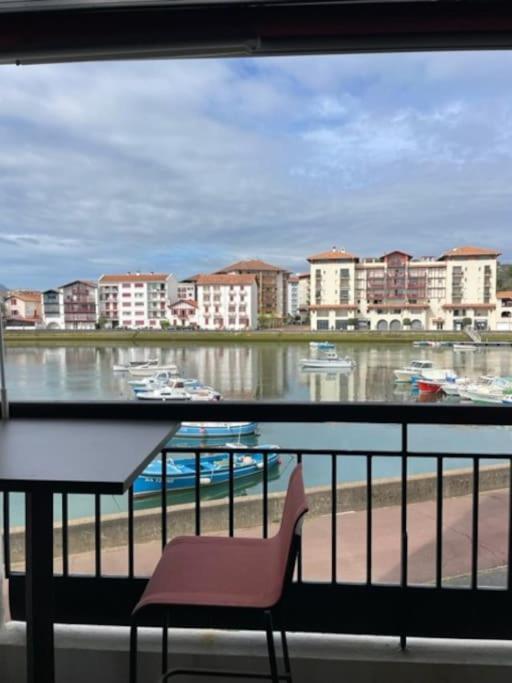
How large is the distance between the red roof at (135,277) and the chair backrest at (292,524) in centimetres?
117

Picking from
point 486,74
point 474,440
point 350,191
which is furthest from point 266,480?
point 486,74

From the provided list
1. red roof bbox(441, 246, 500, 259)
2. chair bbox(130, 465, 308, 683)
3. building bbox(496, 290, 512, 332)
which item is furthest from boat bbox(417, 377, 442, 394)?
chair bbox(130, 465, 308, 683)

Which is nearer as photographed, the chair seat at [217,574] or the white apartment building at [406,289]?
the chair seat at [217,574]

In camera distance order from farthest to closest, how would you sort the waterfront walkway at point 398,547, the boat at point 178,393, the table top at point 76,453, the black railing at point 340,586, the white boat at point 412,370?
the waterfront walkway at point 398,547 → the white boat at point 412,370 → the boat at point 178,393 → the black railing at point 340,586 → the table top at point 76,453

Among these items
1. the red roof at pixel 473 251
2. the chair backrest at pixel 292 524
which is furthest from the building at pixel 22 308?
the red roof at pixel 473 251

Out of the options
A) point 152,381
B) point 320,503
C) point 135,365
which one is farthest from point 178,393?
point 320,503

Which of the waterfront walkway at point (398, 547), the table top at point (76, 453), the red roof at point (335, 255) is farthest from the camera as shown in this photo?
the waterfront walkway at point (398, 547)

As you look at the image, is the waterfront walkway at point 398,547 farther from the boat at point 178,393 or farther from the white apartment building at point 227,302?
the white apartment building at point 227,302

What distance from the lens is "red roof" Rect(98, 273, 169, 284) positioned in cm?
223

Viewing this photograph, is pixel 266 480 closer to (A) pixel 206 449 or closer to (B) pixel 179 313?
(A) pixel 206 449

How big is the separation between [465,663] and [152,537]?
79.8 inches

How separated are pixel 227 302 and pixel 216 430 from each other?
2.10 feet

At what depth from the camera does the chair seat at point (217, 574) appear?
4.01 ft

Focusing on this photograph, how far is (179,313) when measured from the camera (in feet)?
7.69
